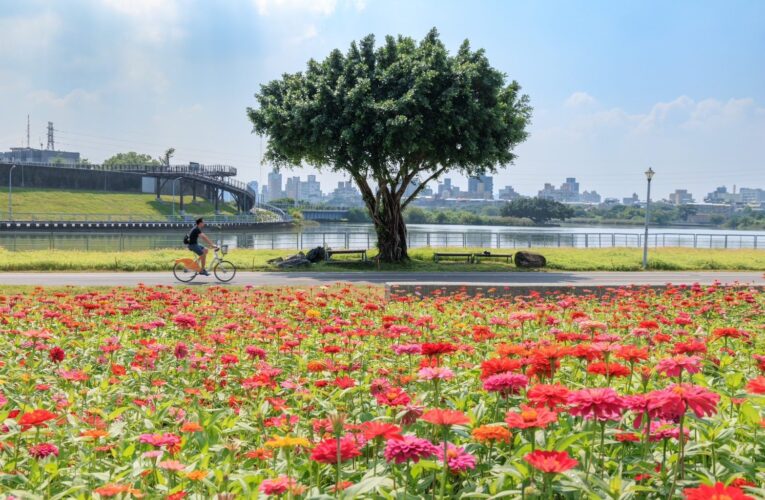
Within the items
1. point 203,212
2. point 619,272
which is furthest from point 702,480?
point 203,212

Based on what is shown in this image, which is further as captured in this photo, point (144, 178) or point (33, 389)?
point (144, 178)

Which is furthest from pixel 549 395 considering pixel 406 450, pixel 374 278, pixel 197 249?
pixel 374 278

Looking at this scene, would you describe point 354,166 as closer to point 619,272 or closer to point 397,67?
point 397,67

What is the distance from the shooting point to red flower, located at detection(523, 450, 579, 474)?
1927 millimetres

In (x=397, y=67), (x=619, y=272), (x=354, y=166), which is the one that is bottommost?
(x=619, y=272)

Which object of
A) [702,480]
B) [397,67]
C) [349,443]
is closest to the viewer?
[349,443]

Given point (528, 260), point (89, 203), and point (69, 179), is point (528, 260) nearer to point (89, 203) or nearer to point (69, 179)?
point (89, 203)

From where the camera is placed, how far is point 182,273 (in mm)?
20234

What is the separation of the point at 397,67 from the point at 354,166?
167 inches

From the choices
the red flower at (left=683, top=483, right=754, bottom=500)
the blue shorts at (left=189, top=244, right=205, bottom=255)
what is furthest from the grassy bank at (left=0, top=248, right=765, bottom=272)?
the red flower at (left=683, top=483, right=754, bottom=500)

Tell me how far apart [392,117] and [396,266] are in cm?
620

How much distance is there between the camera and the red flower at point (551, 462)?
193cm

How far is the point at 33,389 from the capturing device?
4578 millimetres

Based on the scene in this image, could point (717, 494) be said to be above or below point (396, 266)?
above
